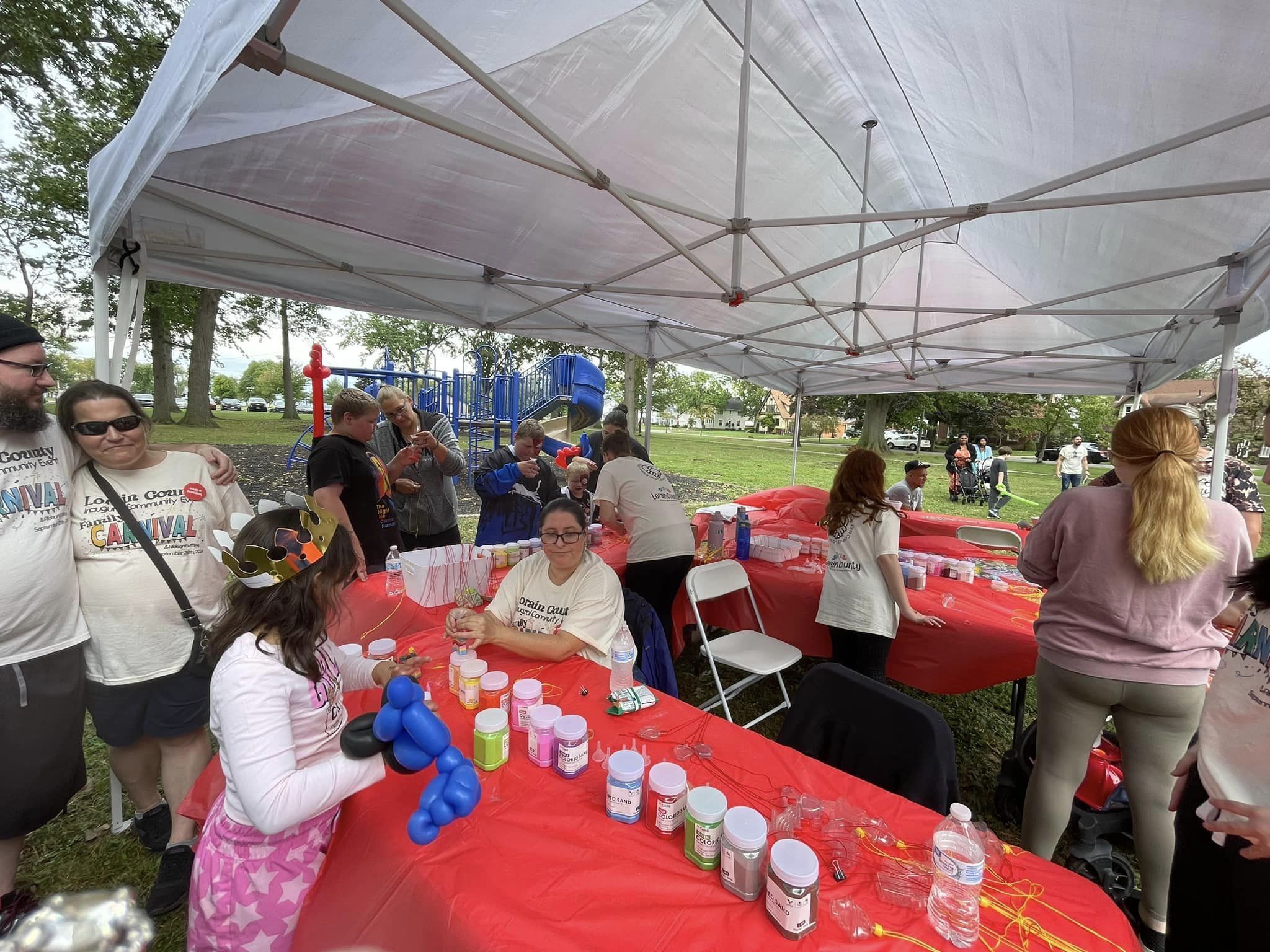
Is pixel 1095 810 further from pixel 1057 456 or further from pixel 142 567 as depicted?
pixel 1057 456

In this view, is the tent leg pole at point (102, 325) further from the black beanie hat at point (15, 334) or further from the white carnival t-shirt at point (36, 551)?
the white carnival t-shirt at point (36, 551)

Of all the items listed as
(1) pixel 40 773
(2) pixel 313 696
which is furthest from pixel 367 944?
(1) pixel 40 773

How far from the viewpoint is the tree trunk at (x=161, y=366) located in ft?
57.1

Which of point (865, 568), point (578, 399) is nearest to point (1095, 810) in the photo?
point (865, 568)

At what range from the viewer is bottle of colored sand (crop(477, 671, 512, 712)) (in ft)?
5.27

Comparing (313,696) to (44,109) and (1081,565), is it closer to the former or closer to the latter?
(1081,565)

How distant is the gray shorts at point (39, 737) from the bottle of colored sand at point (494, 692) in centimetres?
133

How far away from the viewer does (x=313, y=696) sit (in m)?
1.21

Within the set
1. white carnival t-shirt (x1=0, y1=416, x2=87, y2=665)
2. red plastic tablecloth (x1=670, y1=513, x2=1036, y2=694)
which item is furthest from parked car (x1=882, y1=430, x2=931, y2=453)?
white carnival t-shirt (x1=0, y1=416, x2=87, y2=665)

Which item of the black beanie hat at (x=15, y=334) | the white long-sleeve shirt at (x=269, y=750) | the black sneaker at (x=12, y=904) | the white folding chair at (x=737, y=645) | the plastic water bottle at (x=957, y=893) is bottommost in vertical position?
the black sneaker at (x=12, y=904)

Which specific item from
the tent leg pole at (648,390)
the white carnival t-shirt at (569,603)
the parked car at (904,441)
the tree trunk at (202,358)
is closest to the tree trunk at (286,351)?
the tree trunk at (202,358)

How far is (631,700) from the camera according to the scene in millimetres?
1663

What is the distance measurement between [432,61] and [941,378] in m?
6.77

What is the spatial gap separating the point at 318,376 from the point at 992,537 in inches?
283
